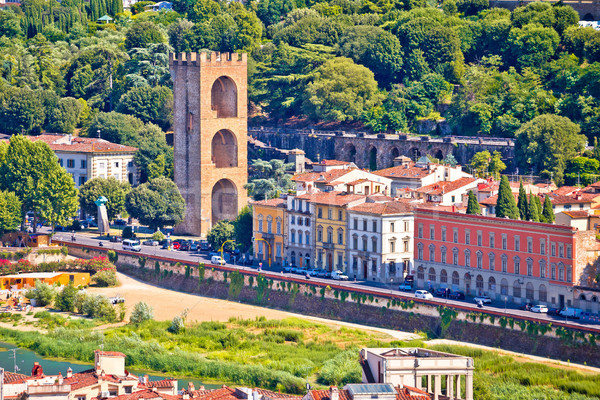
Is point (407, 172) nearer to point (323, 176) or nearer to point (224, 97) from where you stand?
point (323, 176)

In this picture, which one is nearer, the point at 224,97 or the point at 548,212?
the point at 548,212

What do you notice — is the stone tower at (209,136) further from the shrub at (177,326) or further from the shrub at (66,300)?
the shrub at (177,326)

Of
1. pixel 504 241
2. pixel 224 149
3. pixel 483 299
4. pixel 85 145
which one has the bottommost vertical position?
pixel 483 299

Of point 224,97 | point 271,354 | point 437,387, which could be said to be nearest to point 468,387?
point 437,387

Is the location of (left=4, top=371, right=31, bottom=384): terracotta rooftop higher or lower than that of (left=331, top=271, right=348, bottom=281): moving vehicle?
lower

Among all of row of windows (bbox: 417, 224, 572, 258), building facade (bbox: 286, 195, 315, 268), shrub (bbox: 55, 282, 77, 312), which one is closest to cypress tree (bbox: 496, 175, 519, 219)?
row of windows (bbox: 417, 224, 572, 258)

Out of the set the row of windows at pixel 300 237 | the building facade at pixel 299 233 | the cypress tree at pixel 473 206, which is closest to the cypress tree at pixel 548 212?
the cypress tree at pixel 473 206

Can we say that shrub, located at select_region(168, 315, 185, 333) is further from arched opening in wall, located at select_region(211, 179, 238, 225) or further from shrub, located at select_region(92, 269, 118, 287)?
arched opening in wall, located at select_region(211, 179, 238, 225)
